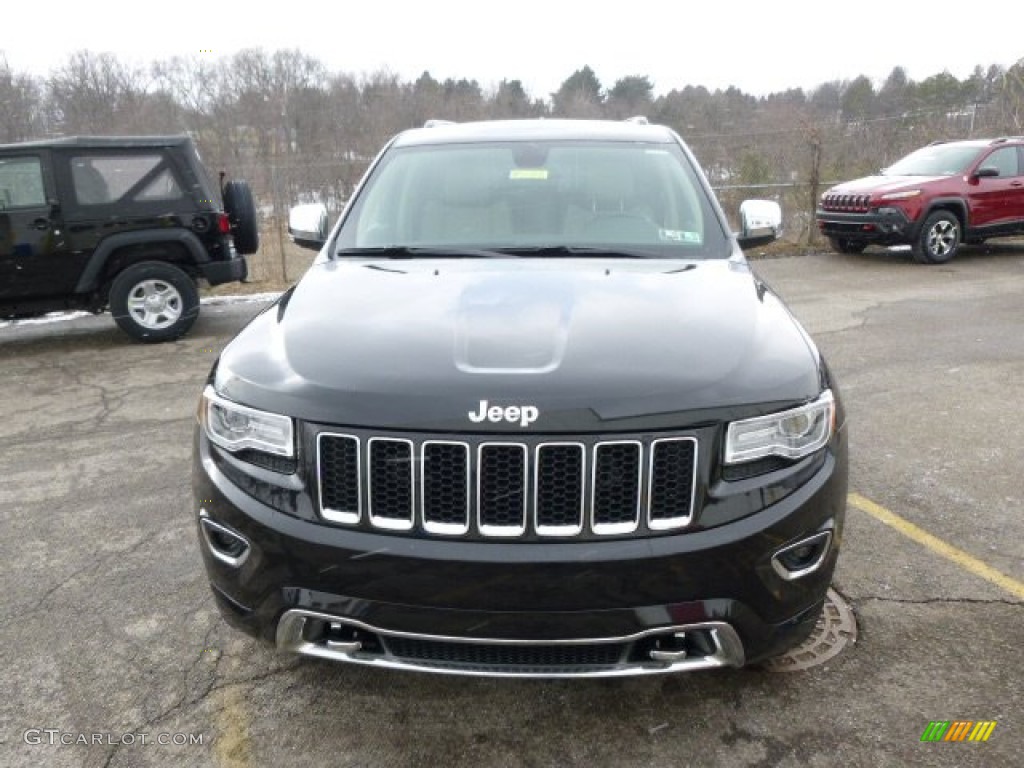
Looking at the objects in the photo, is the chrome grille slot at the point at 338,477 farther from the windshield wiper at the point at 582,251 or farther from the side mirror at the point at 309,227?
the side mirror at the point at 309,227

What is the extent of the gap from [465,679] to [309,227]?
229 cm

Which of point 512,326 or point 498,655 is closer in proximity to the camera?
point 498,655

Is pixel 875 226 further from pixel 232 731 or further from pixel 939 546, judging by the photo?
pixel 232 731

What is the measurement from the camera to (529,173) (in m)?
3.61

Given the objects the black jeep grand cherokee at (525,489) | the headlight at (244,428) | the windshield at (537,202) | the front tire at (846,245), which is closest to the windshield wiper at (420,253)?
Answer: the windshield at (537,202)

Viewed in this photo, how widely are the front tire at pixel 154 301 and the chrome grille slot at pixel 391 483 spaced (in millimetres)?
6396

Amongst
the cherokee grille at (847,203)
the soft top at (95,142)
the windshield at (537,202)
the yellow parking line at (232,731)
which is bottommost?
the yellow parking line at (232,731)

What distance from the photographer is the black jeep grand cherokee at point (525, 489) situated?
6.39 ft

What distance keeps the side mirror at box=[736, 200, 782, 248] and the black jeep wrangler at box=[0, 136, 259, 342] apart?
18.1 feet

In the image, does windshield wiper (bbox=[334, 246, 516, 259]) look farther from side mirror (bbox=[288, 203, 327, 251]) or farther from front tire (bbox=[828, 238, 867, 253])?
front tire (bbox=[828, 238, 867, 253])

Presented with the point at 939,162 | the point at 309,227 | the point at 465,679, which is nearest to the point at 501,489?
the point at 465,679

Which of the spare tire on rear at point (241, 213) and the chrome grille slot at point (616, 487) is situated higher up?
the spare tire on rear at point (241, 213)

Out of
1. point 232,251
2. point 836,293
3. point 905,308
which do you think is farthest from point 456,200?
point 836,293

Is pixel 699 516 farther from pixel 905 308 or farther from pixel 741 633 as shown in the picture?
pixel 905 308
